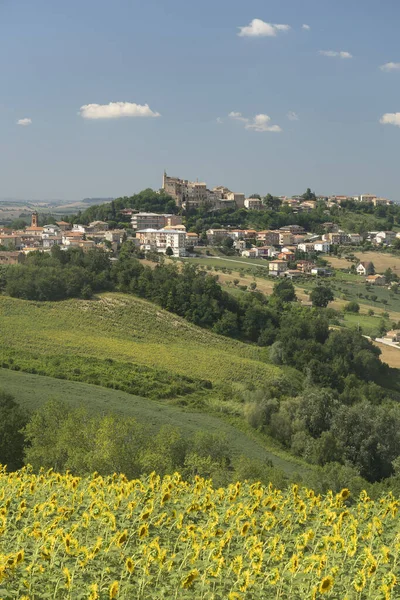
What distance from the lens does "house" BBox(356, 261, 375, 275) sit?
105875 millimetres

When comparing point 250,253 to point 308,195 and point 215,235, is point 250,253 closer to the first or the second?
point 215,235

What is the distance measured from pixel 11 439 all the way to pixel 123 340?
2884 centimetres

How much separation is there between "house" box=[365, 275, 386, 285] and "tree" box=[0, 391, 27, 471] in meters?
81.0

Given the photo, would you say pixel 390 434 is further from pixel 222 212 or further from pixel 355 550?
pixel 222 212

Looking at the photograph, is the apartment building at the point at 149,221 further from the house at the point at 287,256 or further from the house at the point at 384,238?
the house at the point at 384,238

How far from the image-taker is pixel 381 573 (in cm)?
1002

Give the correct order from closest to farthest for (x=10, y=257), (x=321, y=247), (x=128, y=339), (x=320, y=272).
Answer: (x=128, y=339)
(x=10, y=257)
(x=320, y=272)
(x=321, y=247)

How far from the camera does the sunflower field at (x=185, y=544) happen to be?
9.00m

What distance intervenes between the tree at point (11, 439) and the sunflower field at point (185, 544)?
9180mm

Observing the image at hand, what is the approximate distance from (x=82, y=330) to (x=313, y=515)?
41.8 metres

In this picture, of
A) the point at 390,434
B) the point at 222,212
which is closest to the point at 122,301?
the point at 390,434

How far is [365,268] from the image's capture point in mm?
106500

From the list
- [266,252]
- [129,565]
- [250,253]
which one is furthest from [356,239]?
[129,565]

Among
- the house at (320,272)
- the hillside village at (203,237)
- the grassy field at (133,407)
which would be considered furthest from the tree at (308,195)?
the grassy field at (133,407)
